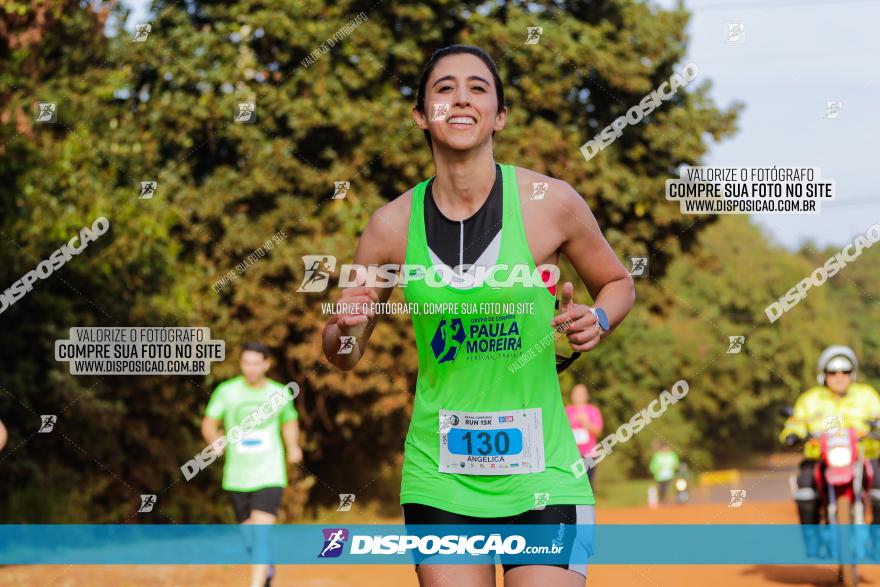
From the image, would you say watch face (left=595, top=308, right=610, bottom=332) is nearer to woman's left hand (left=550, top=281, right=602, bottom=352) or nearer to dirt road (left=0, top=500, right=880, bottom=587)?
woman's left hand (left=550, top=281, right=602, bottom=352)

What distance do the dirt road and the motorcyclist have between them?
95 centimetres

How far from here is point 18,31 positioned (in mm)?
12453

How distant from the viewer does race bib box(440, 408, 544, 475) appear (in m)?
3.29

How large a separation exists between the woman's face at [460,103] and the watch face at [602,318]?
0.59 metres

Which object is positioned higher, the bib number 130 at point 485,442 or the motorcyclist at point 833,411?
the motorcyclist at point 833,411

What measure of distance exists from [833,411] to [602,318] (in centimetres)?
596

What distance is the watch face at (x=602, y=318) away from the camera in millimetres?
3396

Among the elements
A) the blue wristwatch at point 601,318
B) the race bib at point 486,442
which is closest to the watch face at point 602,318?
the blue wristwatch at point 601,318

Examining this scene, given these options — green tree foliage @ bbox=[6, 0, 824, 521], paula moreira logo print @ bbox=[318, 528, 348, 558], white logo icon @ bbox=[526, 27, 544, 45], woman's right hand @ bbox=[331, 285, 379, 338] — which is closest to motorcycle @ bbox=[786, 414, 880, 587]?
paula moreira logo print @ bbox=[318, 528, 348, 558]

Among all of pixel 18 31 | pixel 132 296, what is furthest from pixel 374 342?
pixel 18 31

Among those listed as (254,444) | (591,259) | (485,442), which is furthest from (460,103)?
(254,444)

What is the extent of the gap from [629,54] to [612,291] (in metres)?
14.3

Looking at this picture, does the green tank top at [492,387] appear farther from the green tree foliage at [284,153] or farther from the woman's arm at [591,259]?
the green tree foliage at [284,153]

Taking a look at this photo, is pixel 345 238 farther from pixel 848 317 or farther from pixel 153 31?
pixel 848 317
